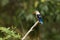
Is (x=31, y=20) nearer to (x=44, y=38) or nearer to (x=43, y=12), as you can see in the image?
(x=43, y=12)

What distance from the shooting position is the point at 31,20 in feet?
17.8

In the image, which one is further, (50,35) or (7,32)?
(50,35)

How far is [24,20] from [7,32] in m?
1.66

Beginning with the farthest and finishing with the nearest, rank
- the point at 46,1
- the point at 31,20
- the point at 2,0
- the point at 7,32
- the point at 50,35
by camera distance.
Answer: the point at 50,35, the point at 2,0, the point at 46,1, the point at 31,20, the point at 7,32

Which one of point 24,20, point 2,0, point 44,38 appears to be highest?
point 2,0

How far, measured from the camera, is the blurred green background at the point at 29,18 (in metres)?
4.97

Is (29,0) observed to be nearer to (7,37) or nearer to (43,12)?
(43,12)

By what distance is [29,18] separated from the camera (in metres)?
5.65

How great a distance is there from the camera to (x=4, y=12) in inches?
276

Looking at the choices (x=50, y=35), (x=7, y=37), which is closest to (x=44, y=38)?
(x=50, y=35)

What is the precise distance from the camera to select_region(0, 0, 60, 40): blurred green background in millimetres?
4974

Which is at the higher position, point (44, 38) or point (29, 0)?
point (29, 0)

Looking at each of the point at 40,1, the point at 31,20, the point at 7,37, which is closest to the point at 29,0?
the point at 40,1


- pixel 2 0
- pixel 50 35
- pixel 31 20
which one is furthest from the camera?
pixel 50 35
